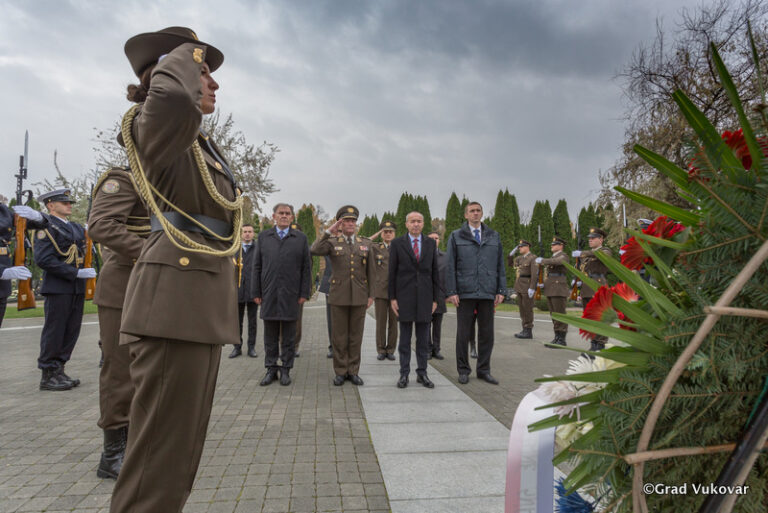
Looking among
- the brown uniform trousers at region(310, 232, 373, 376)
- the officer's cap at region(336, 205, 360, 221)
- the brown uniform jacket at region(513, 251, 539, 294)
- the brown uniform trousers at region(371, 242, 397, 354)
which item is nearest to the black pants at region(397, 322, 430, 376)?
the brown uniform trousers at region(310, 232, 373, 376)

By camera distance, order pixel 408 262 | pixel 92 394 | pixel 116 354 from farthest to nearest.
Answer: pixel 408 262, pixel 92 394, pixel 116 354

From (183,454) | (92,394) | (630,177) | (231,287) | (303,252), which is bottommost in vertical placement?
(92,394)

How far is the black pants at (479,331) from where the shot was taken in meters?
5.62

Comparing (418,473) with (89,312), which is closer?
(418,473)

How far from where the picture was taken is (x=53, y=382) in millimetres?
5145

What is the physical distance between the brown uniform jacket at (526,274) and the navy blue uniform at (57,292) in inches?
344

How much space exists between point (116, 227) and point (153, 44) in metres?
1.58

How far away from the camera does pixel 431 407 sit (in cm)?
445

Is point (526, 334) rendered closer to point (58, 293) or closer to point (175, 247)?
point (58, 293)

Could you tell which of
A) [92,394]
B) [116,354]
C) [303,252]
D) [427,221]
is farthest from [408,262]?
[427,221]

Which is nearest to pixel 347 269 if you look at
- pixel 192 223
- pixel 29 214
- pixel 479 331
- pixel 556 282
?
pixel 479 331

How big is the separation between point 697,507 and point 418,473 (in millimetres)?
2360

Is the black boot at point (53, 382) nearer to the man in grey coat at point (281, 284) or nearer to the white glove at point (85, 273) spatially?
the white glove at point (85, 273)

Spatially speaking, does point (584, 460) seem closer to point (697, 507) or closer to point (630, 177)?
point (697, 507)
